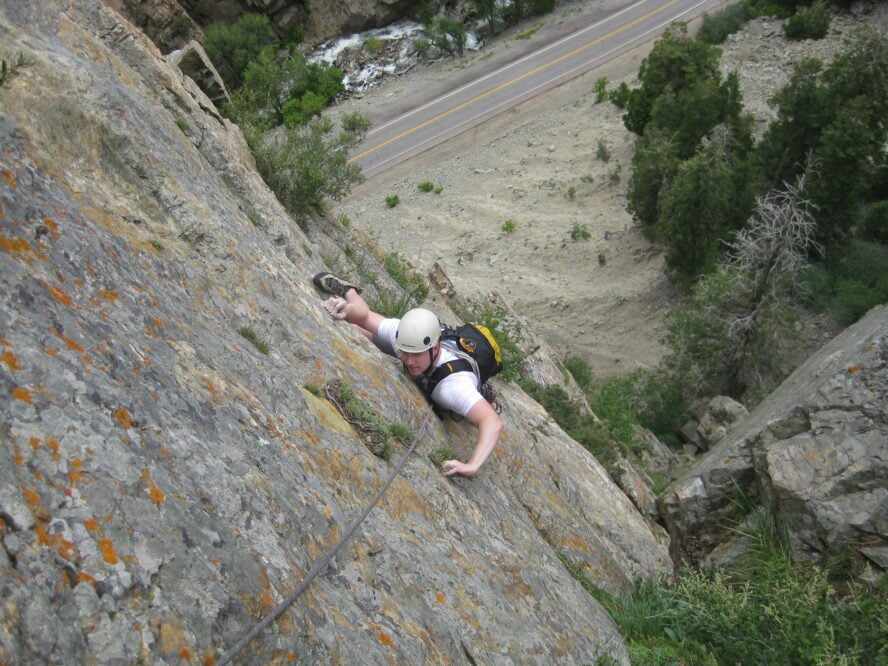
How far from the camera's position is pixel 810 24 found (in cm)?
2994

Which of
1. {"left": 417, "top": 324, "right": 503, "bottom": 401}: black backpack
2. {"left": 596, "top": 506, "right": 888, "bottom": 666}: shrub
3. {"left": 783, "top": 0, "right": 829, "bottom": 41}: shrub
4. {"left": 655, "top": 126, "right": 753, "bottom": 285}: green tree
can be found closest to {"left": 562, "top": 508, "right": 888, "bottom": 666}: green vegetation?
{"left": 596, "top": 506, "right": 888, "bottom": 666}: shrub

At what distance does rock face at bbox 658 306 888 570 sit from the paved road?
24.7 meters

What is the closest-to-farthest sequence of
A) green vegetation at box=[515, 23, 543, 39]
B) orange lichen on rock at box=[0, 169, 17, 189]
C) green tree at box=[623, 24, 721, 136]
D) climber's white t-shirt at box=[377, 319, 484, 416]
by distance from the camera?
orange lichen on rock at box=[0, 169, 17, 189] → climber's white t-shirt at box=[377, 319, 484, 416] → green tree at box=[623, 24, 721, 136] → green vegetation at box=[515, 23, 543, 39]

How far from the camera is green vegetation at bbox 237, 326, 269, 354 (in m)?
4.63

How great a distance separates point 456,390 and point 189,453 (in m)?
2.69

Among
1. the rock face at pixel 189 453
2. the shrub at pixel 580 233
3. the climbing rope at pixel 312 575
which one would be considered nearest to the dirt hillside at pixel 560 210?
the shrub at pixel 580 233

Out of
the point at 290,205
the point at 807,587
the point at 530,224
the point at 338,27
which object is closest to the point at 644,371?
the point at 530,224

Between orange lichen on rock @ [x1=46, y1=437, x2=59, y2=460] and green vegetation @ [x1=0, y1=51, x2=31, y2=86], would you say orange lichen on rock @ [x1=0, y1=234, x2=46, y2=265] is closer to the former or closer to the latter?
orange lichen on rock @ [x1=46, y1=437, x2=59, y2=460]

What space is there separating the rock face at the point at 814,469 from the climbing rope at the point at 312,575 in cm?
406

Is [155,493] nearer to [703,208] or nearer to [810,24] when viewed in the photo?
[703,208]

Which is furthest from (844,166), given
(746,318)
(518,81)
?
(518,81)

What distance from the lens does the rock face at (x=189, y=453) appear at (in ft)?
8.70

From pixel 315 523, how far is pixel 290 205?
20.1 ft

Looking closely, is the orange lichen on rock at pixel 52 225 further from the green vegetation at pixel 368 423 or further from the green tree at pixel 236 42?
the green tree at pixel 236 42
